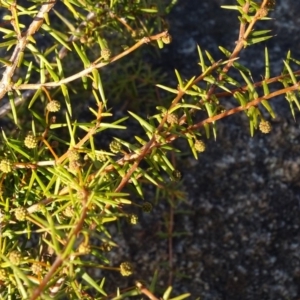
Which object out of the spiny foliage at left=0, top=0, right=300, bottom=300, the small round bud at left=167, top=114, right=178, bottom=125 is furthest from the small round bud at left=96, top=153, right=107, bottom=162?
the small round bud at left=167, top=114, right=178, bottom=125

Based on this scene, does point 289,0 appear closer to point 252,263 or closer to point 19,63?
point 252,263

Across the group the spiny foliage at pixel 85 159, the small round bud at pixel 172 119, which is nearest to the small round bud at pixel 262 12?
the spiny foliage at pixel 85 159

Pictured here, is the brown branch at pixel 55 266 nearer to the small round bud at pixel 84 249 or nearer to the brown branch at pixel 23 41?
the small round bud at pixel 84 249

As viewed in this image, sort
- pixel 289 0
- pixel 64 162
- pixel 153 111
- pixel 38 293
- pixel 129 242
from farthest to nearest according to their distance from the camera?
pixel 289 0
pixel 153 111
pixel 129 242
pixel 64 162
pixel 38 293

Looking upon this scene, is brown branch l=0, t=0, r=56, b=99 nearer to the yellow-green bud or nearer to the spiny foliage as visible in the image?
the spiny foliage

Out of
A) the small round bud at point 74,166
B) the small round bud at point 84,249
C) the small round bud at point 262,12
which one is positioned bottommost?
the small round bud at point 84,249

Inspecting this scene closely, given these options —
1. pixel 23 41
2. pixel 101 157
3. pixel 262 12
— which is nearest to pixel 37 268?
pixel 101 157

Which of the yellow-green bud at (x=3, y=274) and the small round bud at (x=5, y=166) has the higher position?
the small round bud at (x=5, y=166)

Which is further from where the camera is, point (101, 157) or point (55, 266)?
point (101, 157)

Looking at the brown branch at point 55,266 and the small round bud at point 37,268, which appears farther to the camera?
the small round bud at point 37,268

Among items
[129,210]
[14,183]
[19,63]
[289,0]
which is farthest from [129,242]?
[289,0]

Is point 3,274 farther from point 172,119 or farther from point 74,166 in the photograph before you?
point 172,119
